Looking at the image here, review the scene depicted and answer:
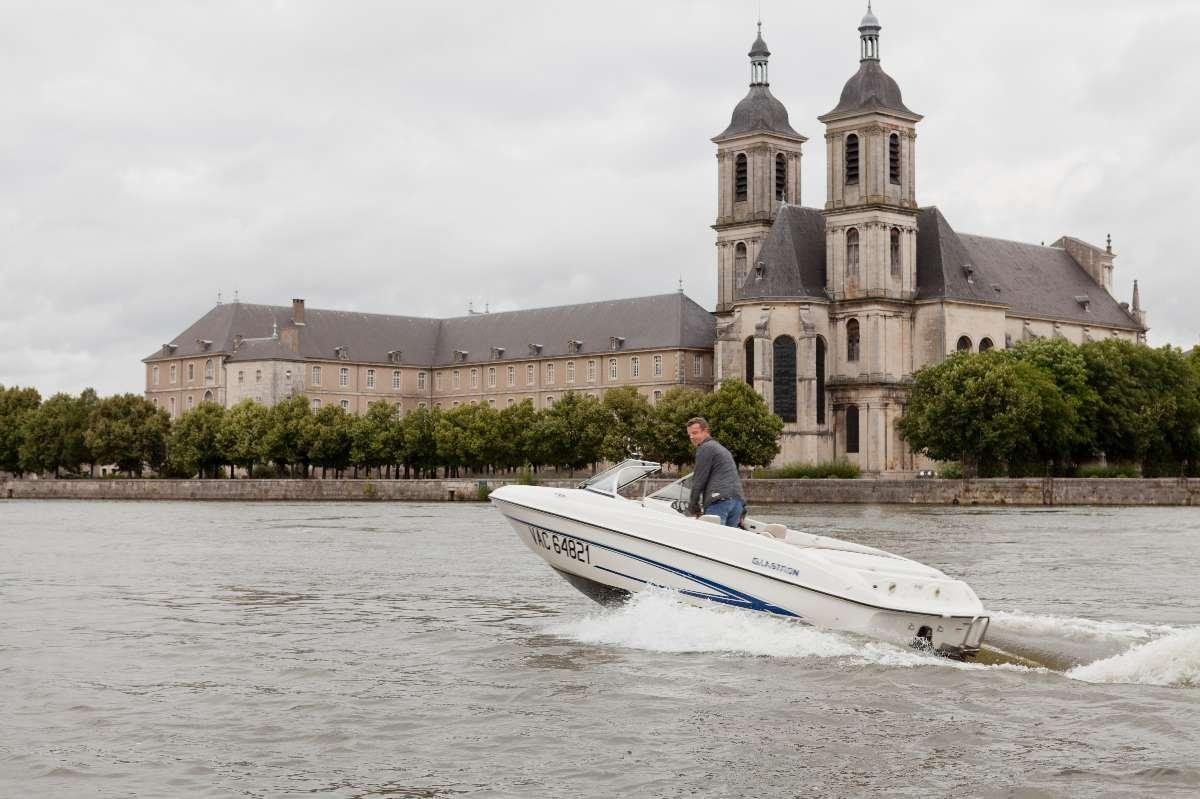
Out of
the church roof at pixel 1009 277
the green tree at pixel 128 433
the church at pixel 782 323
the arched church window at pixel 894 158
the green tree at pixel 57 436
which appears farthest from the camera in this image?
the green tree at pixel 57 436

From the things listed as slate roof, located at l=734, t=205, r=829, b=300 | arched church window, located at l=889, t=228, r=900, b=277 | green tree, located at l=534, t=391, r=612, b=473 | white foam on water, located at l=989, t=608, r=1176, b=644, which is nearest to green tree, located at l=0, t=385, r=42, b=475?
green tree, located at l=534, t=391, r=612, b=473

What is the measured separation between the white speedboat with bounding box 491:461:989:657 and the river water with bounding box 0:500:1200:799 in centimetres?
25

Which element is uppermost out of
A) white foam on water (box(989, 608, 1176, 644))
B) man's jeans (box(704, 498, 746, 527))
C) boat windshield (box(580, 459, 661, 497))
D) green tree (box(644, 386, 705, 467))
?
green tree (box(644, 386, 705, 467))

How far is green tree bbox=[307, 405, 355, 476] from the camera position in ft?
360

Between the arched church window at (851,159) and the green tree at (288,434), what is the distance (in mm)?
39120

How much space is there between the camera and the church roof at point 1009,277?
10788 centimetres

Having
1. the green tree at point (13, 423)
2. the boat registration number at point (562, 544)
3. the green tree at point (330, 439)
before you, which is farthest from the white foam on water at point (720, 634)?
the green tree at point (13, 423)

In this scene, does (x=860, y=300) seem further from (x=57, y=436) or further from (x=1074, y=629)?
(x=1074, y=629)

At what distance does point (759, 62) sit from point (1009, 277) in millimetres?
23660

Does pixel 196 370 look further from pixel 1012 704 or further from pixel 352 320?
pixel 1012 704

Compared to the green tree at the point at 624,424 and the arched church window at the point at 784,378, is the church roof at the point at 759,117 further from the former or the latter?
the green tree at the point at 624,424

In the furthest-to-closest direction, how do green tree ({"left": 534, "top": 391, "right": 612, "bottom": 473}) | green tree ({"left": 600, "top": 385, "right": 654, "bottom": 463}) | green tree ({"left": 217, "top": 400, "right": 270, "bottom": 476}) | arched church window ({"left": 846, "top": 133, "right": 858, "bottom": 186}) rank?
green tree ({"left": 217, "top": 400, "right": 270, "bottom": 476})
arched church window ({"left": 846, "top": 133, "right": 858, "bottom": 186})
green tree ({"left": 534, "top": 391, "right": 612, "bottom": 473})
green tree ({"left": 600, "top": 385, "right": 654, "bottom": 463})

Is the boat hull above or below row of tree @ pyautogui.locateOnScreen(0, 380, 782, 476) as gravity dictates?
below

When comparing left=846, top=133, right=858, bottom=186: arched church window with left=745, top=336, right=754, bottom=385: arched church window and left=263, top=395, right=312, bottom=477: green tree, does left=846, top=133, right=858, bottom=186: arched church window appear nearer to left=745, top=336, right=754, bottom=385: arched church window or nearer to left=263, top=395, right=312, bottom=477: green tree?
left=745, top=336, right=754, bottom=385: arched church window
